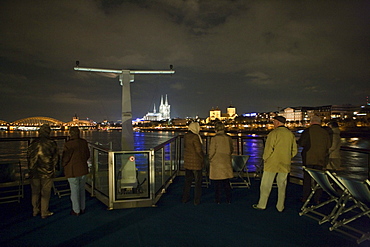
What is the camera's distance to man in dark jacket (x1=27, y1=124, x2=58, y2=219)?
16.1 feet

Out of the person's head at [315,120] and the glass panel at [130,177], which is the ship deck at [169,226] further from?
the person's head at [315,120]

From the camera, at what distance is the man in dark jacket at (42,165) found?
4918 millimetres

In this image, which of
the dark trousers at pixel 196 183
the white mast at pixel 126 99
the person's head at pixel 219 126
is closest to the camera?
the person's head at pixel 219 126

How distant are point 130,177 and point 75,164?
1585 millimetres

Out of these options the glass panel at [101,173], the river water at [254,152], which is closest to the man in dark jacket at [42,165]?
the glass panel at [101,173]

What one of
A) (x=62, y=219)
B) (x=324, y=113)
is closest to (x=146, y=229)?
(x=62, y=219)

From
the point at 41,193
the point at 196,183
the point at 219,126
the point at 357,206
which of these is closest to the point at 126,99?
the point at 219,126

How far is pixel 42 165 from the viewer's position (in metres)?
4.97

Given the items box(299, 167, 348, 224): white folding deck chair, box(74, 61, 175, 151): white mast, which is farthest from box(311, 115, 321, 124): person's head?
box(74, 61, 175, 151): white mast

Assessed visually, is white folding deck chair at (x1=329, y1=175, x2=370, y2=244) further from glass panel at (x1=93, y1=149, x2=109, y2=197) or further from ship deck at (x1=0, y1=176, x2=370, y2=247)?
glass panel at (x1=93, y1=149, x2=109, y2=197)

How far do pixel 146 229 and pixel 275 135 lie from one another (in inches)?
112

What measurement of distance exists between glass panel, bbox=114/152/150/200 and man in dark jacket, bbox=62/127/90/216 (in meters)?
0.61

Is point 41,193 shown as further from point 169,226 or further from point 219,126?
point 219,126

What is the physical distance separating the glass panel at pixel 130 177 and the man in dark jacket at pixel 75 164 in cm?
61
